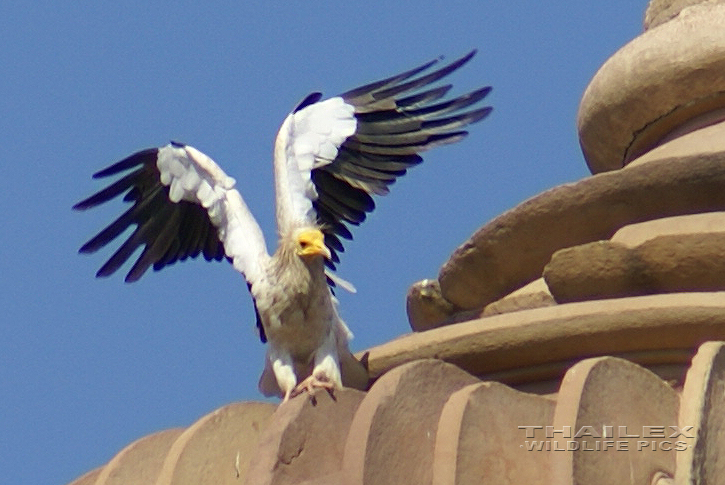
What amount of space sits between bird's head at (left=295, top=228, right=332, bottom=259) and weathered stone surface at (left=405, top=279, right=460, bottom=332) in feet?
1.51

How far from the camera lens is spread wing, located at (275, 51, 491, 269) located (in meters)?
10.3

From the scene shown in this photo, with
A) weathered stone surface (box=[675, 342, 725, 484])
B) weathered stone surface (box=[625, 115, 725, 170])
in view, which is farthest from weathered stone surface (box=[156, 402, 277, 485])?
weathered stone surface (box=[625, 115, 725, 170])

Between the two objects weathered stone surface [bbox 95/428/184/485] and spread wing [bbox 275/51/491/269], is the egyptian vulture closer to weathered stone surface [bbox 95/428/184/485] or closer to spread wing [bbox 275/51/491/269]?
spread wing [bbox 275/51/491/269]

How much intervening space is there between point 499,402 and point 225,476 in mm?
1173

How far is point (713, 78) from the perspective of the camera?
368 inches

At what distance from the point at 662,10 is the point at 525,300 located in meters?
2.16

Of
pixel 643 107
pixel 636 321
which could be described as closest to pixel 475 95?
pixel 643 107

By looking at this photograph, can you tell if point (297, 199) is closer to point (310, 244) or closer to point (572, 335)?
point (310, 244)

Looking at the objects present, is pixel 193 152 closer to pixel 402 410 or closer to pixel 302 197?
pixel 302 197

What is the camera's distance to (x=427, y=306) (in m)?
9.42

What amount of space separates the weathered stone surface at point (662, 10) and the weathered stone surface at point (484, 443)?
3.12m

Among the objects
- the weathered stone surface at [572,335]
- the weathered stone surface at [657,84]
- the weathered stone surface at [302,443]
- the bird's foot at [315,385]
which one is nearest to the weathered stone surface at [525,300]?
the weathered stone surface at [572,335]

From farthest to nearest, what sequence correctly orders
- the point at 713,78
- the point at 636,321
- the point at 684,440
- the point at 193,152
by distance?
the point at 193,152, the point at 713,78, the point at 636,321, the point at 684,440

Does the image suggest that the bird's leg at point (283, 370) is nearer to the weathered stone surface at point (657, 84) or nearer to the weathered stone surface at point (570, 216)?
the weathered stone surface at point (570, 216)
